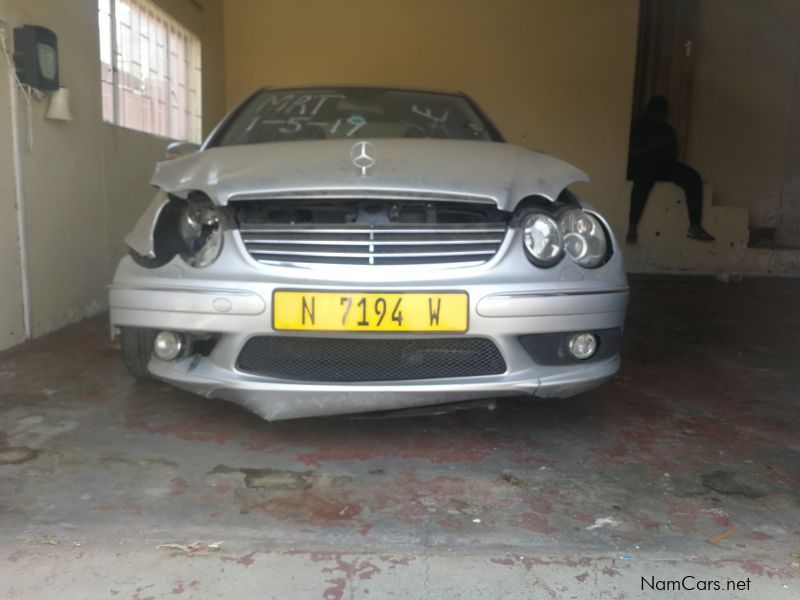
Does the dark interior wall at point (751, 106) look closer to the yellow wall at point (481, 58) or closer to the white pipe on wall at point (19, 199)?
the yellow wall at point (481, 58)

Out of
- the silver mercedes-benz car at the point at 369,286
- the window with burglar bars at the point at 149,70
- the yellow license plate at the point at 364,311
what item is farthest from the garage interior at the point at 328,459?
the yellow license plate at the point at 364,311

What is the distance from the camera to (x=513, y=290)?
220cm

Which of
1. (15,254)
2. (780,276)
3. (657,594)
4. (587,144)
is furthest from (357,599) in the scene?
(780,276)

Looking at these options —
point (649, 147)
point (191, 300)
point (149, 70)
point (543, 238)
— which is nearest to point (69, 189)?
point (149, 70)

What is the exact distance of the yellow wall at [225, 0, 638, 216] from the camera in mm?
7219

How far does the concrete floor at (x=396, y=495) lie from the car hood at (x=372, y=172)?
0.89 metres

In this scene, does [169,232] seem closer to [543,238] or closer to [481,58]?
[543,238]

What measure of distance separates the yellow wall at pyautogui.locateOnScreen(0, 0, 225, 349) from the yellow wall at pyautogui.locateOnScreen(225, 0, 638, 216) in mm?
2784

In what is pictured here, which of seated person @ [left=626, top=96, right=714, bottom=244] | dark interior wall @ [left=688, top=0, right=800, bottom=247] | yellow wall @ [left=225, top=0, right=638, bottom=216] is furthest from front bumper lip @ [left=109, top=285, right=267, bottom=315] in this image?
dark interior wall @ [left=688, top=0, right=800, bottom=247]

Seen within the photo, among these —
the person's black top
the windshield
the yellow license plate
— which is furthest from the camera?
the person's black top

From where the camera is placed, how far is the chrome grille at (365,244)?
2.25m

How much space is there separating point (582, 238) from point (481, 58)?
17.8ft

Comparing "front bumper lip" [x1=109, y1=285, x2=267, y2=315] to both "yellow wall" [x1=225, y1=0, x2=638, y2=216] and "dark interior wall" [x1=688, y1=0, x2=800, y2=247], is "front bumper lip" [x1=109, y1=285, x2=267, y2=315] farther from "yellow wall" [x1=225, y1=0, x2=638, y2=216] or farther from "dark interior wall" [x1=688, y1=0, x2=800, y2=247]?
"dark interior wall" [x1=688, y1=0, x2=800, y2=247]

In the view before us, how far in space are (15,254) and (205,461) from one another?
200 cm
